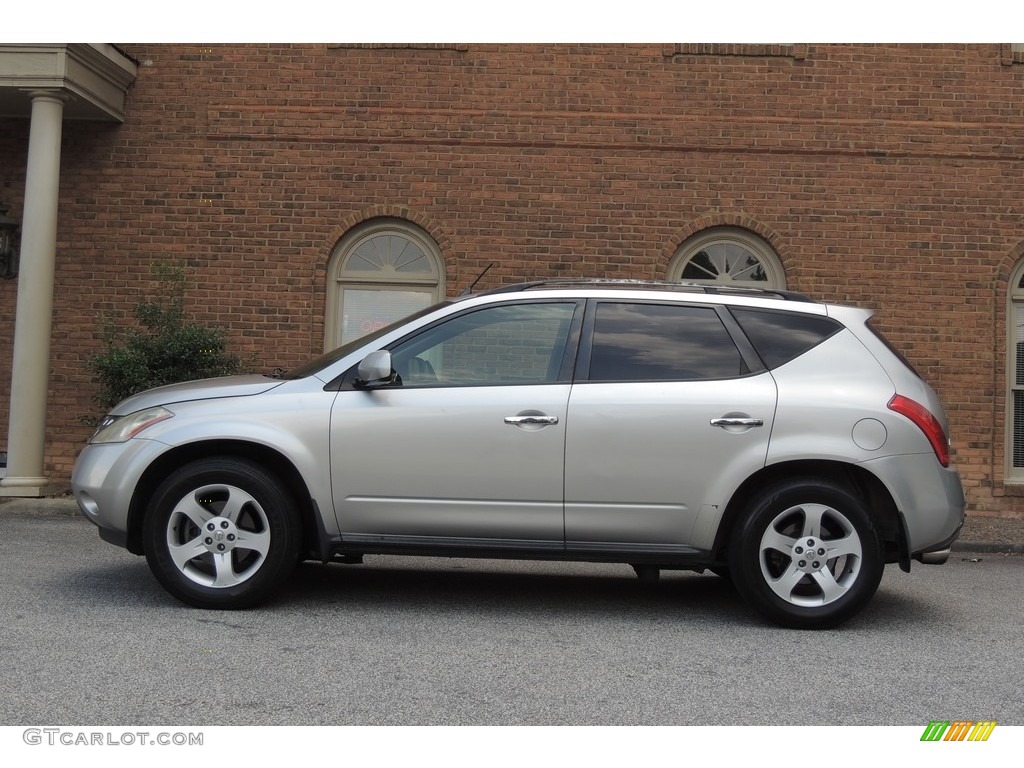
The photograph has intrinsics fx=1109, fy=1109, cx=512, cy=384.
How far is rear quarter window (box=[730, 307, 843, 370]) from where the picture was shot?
5.82m

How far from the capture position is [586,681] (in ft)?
14.8

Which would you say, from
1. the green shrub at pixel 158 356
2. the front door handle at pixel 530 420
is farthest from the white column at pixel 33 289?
the front door handle at pixel 530 420

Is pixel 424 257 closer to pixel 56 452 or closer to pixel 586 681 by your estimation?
pixel 56 452

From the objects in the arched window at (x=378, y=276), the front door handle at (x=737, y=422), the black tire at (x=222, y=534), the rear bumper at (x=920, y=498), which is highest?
the arched window at (x=378, y=276)

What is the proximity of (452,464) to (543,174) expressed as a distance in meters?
6.33

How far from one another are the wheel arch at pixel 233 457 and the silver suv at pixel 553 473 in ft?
0.04

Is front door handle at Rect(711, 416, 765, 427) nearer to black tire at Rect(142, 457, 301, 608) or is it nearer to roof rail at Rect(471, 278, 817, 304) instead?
roof rail at Rect(471, 278, 817, 304)

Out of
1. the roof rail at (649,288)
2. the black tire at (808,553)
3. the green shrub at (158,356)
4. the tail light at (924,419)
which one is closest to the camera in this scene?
the black tire at (808,553)

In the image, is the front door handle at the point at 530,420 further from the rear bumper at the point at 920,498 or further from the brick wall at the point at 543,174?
A: the brick wall at the point at 543,174

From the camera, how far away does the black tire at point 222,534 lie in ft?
18.3

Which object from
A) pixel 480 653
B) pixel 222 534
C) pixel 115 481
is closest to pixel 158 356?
pixel 115 481

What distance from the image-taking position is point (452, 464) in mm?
5613

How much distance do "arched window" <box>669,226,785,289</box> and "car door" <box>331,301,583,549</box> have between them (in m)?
6.12
